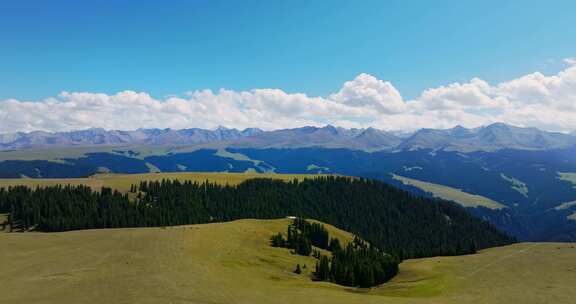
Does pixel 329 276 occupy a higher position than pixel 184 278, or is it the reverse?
pixel 184 278

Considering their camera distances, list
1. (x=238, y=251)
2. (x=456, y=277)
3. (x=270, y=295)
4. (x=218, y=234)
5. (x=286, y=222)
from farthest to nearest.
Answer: (x=286, y=222) → (x=218, y=234) → (x=238, y=251) → (x=456, y=277) → (x=270, y=295)

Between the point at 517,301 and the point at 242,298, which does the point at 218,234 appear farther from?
the point at 517,301

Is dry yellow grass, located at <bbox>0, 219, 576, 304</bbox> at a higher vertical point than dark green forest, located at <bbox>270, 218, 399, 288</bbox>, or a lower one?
higher

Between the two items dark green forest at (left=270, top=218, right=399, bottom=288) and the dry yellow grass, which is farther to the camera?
dark green forest at (left=270, top=218, right=399, bottom=288)

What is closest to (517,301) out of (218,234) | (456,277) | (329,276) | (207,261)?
(456,277)

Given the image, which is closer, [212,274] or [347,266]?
[212,274]

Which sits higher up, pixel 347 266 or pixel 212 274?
pixel 212 274

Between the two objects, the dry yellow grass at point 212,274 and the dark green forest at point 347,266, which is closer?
the dry yellow grass at point 212,274

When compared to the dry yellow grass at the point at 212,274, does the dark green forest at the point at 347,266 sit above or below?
below
